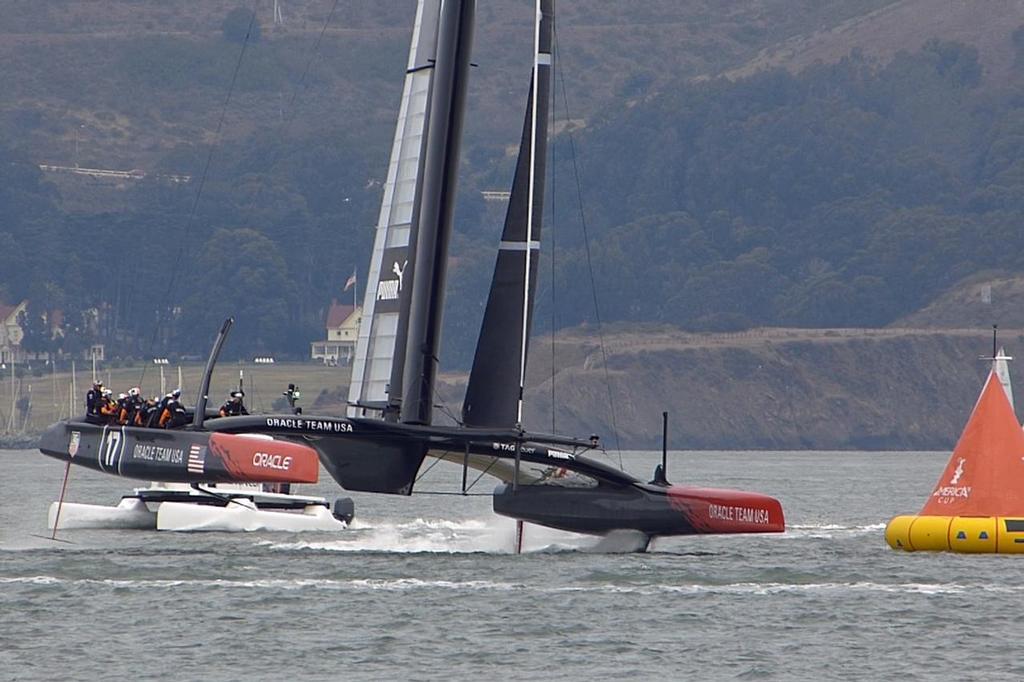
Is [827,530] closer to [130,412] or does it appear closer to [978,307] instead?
[130,412]

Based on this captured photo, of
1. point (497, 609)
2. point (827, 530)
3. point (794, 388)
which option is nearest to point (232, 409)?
point (497, 609)

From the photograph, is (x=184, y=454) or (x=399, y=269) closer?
(x=184, y=454)

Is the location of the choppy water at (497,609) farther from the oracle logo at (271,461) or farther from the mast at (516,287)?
the mast at (516,287)

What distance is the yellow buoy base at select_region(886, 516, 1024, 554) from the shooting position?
31.3 m

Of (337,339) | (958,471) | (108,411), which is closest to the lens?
(108,411)

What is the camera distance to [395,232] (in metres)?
31.6

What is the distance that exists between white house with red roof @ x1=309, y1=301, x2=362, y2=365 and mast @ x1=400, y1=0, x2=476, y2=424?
117946 mm

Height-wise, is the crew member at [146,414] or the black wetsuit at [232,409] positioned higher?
the black wetsuit at [232,409]

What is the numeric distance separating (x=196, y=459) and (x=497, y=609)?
4.66 metres

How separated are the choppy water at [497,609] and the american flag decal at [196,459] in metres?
1.37

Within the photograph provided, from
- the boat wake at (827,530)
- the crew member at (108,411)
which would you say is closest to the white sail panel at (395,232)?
the crew member at (108,411)

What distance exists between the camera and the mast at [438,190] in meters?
30.7

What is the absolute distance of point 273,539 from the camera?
3750 cm

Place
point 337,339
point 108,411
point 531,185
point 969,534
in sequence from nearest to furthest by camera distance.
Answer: point 531,185 < point 108,411 < point 969,534 < point 337,339
